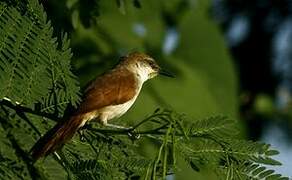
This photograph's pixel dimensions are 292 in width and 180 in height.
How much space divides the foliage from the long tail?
3 centimetres

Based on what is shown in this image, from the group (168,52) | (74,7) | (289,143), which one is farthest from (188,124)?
(289,143)

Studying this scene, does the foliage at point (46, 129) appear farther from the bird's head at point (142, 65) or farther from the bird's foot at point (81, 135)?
the bird's head at point (142, 65)

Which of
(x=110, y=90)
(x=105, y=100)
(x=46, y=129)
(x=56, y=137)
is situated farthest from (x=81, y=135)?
(x=110, y=90)

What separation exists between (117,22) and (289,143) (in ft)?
8.24

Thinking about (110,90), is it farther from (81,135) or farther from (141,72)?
(141,72)

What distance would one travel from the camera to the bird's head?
6121 millimetres

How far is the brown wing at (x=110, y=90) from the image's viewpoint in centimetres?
438

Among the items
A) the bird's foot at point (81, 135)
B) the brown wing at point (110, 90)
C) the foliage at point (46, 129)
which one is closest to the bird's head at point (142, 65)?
the brown wing at point (110, 90)

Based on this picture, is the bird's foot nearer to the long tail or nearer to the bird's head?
the long tail

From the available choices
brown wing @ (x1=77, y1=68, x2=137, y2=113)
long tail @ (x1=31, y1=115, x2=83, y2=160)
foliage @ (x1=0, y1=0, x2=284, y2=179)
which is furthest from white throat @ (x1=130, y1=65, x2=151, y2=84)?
foliage @ (x1=0, y1=0, x2=284, y2=179)

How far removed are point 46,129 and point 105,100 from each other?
3.41ft

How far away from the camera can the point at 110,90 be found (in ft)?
16.1

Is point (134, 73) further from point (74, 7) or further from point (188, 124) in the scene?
point (188, 124)

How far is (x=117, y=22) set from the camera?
310 inches
